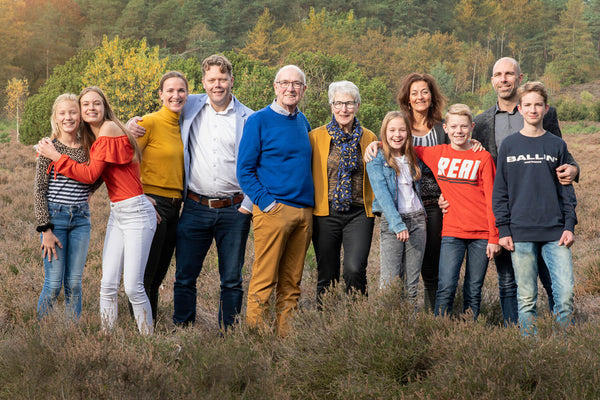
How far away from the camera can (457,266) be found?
4.17m

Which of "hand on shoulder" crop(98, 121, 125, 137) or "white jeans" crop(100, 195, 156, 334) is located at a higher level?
"hand on shoulder" crop(98, 121, 125, 137)

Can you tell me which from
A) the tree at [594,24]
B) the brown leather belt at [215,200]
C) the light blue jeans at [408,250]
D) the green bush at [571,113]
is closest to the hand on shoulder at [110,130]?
the brown leather belt at [215,200]

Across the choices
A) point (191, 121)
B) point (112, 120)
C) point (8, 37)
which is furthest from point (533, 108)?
point (8, 37)

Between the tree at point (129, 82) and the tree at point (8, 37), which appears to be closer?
the tree at point (129, 82)

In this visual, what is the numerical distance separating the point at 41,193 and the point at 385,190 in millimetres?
2519

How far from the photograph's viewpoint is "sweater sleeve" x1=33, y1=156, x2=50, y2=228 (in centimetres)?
385

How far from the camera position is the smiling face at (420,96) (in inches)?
172

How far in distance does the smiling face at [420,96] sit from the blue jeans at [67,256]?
2736 millimetres

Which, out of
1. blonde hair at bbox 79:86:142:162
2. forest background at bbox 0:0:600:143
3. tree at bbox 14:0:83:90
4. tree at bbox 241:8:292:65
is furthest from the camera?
tree at bbox 241:8:292:65

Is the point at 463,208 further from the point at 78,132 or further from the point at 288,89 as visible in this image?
the point at 78,132

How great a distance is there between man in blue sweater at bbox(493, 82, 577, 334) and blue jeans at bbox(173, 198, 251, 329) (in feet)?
6.58

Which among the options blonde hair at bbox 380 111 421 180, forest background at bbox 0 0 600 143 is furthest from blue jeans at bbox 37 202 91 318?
forest background at bbox 0 0 600 143

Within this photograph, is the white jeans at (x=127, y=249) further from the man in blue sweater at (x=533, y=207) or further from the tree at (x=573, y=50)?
the tree at (x=573, y=50)

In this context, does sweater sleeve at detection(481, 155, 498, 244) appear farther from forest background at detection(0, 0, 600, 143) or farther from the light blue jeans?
forest background at detection(0, 0, 600, 143)
